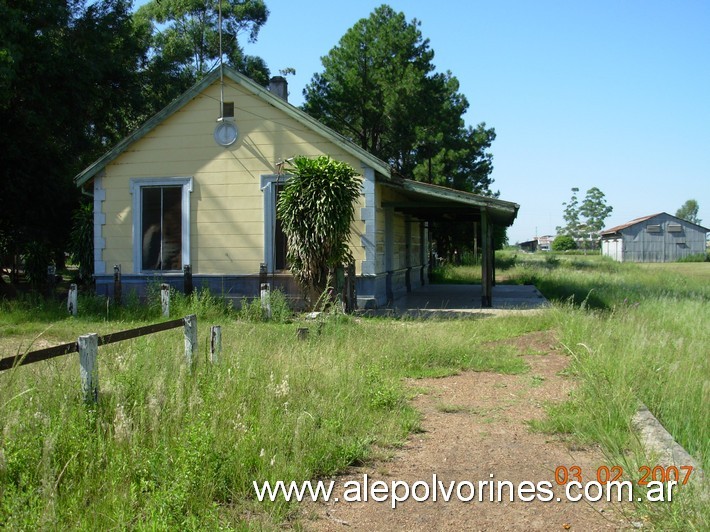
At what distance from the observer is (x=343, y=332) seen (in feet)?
30.3

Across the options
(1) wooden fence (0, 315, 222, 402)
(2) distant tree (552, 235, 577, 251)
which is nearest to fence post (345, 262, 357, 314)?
(1) wooden fence (0, 315, 222, 402)

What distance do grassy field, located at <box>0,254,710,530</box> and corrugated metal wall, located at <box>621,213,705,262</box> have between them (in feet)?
198

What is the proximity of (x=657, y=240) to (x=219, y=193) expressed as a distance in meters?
59.4

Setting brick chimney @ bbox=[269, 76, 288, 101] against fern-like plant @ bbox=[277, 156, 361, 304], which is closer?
fern-like plant @ bbox=[277, 156, 361, 304]

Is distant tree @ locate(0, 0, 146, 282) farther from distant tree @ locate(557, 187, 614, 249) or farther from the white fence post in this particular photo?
distant tree @ locate(557, 187, 614, 249)

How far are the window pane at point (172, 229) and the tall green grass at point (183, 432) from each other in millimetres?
7788

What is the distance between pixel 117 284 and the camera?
14.7 m

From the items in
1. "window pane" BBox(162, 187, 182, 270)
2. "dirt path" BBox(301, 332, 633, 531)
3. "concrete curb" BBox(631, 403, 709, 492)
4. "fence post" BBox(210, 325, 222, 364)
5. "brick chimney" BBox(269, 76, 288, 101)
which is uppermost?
"brick chimney" BBox(269, 76, 288, 101)

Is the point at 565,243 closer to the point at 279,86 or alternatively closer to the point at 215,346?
the point at 279,86

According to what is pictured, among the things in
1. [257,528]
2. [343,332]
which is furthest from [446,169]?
[257,528]

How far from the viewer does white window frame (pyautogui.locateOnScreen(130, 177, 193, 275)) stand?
Answer: 1502cm

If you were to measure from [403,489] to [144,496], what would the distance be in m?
1.64

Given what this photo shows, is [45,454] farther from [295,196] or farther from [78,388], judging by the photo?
[295,196]
